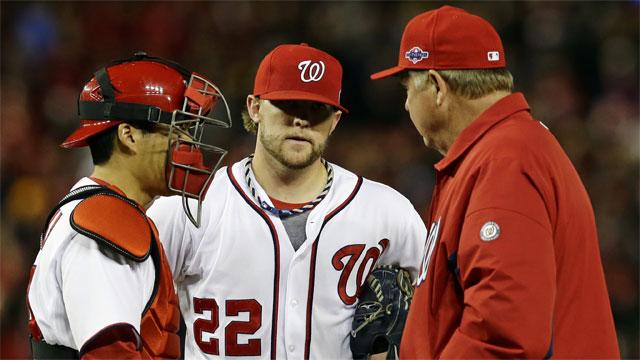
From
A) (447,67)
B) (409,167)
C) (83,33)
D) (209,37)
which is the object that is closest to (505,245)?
(447,67)

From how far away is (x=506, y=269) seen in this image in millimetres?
2102

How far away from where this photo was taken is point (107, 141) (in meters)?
2.55

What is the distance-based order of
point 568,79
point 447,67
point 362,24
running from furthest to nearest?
point 362,24 < point 568,79 < point 447,67

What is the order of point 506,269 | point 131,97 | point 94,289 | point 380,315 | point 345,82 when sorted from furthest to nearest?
point 345,82 → point 380,315 → point 131,97 → point 94,289 → point 506,269

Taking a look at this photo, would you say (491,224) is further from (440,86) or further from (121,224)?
(121,224)

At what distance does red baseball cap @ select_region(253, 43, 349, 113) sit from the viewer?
3.02m

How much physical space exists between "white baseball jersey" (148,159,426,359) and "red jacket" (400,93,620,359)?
0.59m

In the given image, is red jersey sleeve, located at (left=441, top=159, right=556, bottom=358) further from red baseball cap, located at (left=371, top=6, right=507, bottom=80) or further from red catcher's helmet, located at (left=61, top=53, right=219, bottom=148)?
red catcher's helmet, located at (left=61, top=53, right=219, bottom=148)

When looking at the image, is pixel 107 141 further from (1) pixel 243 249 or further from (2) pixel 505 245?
(2) pixel 505 245

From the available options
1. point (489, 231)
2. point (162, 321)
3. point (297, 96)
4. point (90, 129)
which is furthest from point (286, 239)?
point (489, 231)

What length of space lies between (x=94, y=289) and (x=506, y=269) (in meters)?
1.00

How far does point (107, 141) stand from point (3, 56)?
709 centimetres

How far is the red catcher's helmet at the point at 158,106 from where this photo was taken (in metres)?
2.52

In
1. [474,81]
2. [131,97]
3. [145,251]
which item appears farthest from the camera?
[131,97]
